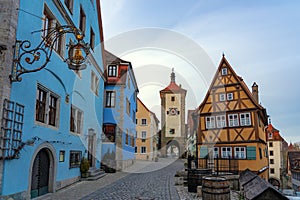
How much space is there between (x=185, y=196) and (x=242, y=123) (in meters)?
11.5

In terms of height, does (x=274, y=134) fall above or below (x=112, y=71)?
below

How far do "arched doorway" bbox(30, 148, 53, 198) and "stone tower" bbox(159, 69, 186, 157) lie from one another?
132 feet

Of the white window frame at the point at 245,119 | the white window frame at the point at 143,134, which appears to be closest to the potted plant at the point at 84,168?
the white window frame at the point at 245,119

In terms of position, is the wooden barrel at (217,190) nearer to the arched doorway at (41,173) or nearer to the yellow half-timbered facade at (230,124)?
the arched doorway at (41,173)

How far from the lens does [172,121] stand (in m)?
50.8

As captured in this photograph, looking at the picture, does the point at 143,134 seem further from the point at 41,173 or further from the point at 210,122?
the point at 41,173

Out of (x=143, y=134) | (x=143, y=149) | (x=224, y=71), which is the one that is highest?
(x=224, y=71)

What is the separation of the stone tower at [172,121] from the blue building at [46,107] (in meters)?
33.8

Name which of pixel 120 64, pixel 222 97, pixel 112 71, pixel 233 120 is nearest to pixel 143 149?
pixel 112 71

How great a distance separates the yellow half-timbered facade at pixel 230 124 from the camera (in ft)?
64.2

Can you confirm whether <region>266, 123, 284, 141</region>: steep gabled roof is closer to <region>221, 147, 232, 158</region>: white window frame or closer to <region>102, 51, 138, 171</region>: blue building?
<region>221, 147, 232, 158</region>: white window frame

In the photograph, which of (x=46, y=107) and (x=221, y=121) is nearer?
(x=46, y=107)

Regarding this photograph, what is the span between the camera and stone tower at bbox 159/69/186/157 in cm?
4959

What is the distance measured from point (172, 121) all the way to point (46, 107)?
4157cm
